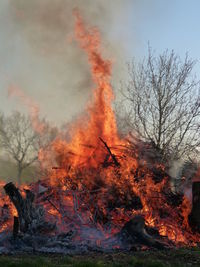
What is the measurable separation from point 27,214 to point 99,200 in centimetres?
224

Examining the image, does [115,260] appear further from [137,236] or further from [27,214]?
[27,214]

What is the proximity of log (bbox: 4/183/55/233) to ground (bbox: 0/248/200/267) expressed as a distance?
133 cm

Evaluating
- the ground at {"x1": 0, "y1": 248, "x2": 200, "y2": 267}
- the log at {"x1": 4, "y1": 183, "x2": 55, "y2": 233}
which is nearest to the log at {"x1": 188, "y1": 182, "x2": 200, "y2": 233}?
the ground at {"x1": 0, "y1": 248, "x2": 200, "y2": 267}

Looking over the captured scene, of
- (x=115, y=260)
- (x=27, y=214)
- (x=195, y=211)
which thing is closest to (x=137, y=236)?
(x=115, y=260)

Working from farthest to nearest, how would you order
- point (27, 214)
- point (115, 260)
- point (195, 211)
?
point (195, 211) → point (27, 214) → point (115, 260)

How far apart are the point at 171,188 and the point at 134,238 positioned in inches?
120

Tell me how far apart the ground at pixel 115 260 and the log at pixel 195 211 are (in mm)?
1842

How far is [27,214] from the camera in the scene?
302 inches

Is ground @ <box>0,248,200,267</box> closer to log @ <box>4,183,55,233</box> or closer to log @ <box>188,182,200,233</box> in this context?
log @ <box>4,183,55,233</box>

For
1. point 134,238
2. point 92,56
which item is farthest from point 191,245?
point 92,56

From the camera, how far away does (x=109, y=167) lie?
996 cm

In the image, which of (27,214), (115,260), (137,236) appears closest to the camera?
(115,260)

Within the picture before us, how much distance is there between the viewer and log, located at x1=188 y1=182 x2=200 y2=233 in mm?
8430

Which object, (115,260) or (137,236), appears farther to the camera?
(137,236)
